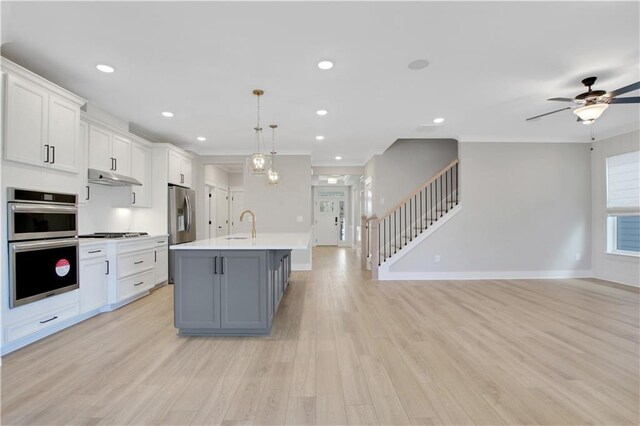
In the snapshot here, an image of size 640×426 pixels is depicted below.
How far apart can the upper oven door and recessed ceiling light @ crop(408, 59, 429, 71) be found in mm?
3743

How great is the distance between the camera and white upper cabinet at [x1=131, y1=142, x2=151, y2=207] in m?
4.71

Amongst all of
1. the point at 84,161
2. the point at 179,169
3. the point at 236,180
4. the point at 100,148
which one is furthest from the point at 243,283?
the point at 236,180

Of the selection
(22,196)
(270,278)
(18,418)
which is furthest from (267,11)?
Answer: (18,418)

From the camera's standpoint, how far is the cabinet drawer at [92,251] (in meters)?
3.28

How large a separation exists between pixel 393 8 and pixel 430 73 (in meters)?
1.14

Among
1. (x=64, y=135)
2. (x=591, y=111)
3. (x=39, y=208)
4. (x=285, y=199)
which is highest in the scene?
(x=591, y=111)

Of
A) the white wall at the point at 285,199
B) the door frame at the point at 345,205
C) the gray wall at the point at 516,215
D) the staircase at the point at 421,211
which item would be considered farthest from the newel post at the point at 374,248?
the door frame at the point at 345,205

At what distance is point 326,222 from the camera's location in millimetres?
12000

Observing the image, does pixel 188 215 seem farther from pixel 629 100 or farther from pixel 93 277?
pixel 629 100

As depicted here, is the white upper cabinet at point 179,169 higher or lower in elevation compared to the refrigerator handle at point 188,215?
higher

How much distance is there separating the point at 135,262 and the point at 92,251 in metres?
0.77

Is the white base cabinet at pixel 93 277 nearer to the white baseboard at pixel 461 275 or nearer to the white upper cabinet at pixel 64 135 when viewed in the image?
the white upper cabinet at pixel 64 135

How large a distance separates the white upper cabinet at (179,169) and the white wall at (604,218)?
7.88 m

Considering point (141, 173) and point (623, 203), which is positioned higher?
point (141, 173)
